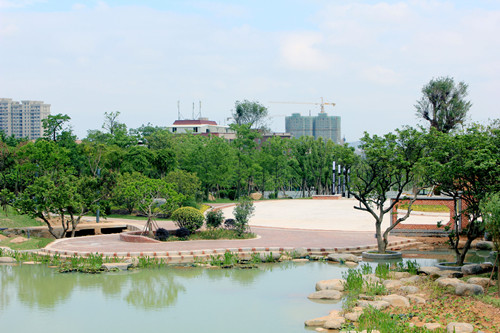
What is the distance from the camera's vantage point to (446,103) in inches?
2025

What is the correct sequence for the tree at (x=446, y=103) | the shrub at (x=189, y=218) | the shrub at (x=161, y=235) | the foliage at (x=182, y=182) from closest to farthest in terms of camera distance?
the shrub at (x=161, y=235), the shrub at (x=189, y=218), the foliage at (x=182, y=182), the tree at (x=446, y=103)

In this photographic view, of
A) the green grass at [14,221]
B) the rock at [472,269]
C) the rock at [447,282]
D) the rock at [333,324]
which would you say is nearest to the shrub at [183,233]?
the green grass at [14,221]

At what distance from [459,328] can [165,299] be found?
6.92 meters

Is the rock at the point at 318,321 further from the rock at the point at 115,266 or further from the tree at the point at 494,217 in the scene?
the rock at the point at 115,266

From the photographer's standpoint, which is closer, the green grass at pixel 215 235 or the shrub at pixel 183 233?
the shrub at pixel 183 233

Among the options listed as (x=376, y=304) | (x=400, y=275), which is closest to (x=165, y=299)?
(x=376, y=304)

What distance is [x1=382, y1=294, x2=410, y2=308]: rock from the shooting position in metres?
11.6

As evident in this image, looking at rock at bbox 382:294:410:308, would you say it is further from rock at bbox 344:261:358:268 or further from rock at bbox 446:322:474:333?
rock at bbox 344:261:358:268

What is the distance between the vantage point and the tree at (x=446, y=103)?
51.0 metres

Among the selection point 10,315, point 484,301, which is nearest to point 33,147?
point 10,315

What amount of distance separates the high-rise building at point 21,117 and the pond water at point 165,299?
147 metres

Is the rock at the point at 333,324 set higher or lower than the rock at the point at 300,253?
lower

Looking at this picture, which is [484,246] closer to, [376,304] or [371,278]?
[371,278]

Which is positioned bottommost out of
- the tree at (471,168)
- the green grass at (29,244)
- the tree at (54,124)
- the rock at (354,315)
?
the rock at (354,315)
